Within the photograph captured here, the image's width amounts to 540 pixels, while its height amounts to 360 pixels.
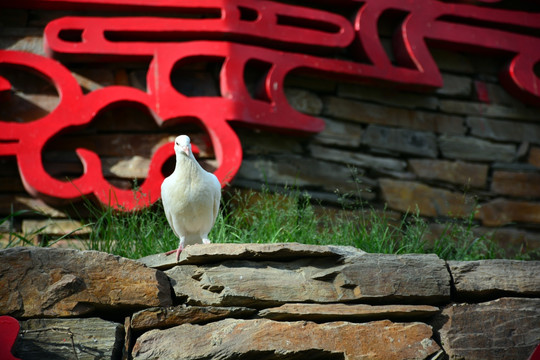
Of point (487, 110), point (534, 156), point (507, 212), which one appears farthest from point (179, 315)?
point (534, 156)

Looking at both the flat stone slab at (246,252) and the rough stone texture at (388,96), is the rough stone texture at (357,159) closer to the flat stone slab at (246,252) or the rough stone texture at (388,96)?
the rough stone texture at (388,96)

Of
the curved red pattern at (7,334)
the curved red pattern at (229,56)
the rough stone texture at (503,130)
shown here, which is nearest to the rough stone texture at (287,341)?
the curved red pattern at (7,334)

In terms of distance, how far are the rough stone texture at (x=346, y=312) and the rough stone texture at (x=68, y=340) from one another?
0.65 meters

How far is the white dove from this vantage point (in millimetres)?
3283

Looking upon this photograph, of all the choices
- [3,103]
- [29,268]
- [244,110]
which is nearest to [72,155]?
[3,103]

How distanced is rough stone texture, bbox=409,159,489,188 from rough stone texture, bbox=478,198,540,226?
0.18 m

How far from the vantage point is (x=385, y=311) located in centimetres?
300

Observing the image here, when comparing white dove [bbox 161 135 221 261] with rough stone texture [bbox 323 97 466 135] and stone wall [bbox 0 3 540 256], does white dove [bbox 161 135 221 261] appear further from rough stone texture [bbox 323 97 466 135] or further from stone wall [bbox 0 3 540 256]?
rough stone texture [bbox 323 97 466 135]

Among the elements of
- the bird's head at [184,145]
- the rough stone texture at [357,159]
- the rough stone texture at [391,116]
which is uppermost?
the bird's head at [184,145]

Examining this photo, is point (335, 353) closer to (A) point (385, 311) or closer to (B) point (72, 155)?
(A) point (385, 311)

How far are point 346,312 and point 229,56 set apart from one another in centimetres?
217

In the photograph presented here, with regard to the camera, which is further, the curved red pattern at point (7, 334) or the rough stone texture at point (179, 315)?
the rough stone texture at point (179, 315)

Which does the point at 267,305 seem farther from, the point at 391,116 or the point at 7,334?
the point at 391,116

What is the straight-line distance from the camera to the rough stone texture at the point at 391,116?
16.0 feet
